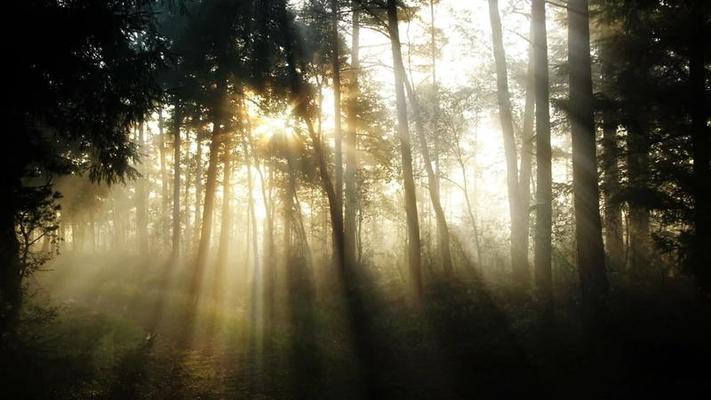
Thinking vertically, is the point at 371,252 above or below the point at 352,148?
below

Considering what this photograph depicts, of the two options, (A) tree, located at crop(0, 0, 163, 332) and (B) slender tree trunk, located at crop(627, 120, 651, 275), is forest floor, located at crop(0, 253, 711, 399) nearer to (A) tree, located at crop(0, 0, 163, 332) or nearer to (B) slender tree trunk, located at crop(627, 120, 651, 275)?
(B) slender tree trunk, located at crop(627, 120, 651, 275)

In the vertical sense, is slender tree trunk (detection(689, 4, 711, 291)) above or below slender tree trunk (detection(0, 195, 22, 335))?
above

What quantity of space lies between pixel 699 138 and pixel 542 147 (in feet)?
11.5

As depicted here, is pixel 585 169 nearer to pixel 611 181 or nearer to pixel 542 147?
pixel 542 147

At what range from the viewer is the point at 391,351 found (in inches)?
425

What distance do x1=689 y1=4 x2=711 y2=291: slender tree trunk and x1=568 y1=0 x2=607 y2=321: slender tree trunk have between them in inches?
75.7

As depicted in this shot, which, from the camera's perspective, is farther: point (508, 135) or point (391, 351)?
point (508, 135)

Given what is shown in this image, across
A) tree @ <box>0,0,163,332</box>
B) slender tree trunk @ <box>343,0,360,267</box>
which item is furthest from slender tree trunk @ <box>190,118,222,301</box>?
tree @ <box>0,0,163,332</box>

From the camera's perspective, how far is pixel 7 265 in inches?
388

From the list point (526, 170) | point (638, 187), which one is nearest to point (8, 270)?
point (526, 170)

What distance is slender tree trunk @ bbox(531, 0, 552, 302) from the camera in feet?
37.6

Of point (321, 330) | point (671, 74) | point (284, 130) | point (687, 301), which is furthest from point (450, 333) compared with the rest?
point (284, 130)

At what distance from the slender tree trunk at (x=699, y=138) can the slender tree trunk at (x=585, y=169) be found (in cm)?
192

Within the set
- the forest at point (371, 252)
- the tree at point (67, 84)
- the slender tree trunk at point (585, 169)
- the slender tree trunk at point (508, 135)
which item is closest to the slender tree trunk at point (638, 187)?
the forest at point (371, 252)
